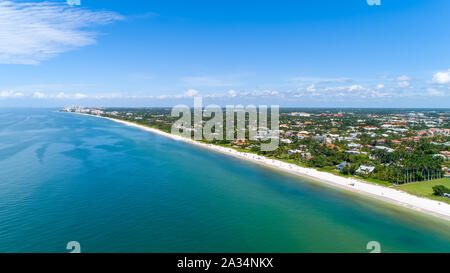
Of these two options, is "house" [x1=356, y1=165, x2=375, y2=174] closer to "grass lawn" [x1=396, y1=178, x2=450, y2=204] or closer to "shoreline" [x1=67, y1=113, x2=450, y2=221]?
"shoreline" [x1=67, y1=113, x2=450, y2=221]

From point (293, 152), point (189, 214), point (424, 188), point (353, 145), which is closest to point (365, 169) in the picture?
point (424, 188)

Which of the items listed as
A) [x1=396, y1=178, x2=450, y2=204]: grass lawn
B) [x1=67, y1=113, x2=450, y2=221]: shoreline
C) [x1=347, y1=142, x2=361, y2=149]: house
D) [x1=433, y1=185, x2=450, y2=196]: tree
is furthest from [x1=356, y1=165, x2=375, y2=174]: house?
[x1=347, y1=142, x2=361, y2=149]: house

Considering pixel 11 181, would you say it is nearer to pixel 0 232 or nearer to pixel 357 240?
pixel 0 232

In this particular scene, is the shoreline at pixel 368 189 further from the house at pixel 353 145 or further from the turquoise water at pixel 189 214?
the house at pixel 353 145

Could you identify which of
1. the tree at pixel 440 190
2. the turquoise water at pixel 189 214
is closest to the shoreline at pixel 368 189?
the turquoise water at pixel 189 214
